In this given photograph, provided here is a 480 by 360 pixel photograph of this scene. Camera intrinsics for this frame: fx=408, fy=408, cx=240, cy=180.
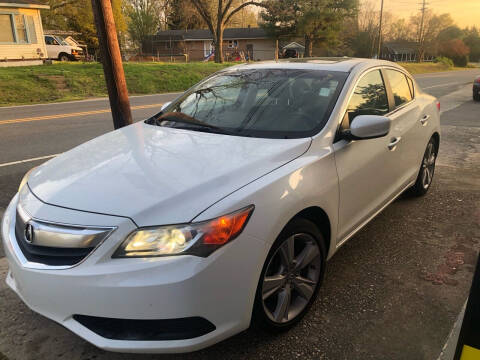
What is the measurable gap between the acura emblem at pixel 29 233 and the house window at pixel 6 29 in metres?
27.6

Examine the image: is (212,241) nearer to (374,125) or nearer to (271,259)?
(271,259)

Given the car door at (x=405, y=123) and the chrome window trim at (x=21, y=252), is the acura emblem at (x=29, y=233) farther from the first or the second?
the car door at (x=405, y=123)

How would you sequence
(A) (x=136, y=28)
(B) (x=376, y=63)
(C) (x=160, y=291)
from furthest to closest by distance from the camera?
(A) (x=136, y=28) < (B) (x=376, y=63) < (C) (x=160, y=291)

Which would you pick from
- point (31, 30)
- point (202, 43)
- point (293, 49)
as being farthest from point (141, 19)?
point (31, 30)

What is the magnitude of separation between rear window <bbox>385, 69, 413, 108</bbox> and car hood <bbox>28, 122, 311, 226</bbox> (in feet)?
5.72

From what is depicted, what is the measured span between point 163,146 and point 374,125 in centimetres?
150

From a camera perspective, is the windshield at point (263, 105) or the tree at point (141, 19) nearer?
the windshield at point (263, 105)

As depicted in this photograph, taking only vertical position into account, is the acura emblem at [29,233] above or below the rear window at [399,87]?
below

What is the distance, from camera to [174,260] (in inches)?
76.5

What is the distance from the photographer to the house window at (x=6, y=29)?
982 inches

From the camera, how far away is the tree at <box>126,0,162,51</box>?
55688 mm

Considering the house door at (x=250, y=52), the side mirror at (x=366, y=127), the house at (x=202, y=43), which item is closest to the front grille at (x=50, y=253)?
the side mirror at (x=366, y=127)

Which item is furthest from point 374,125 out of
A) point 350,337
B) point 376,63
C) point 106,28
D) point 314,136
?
point 106,28

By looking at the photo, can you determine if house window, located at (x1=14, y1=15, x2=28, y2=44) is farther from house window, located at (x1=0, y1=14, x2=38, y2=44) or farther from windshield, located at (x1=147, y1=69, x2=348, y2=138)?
windshield, located at (x1=147, y1=69, x2=348, y2=138)
